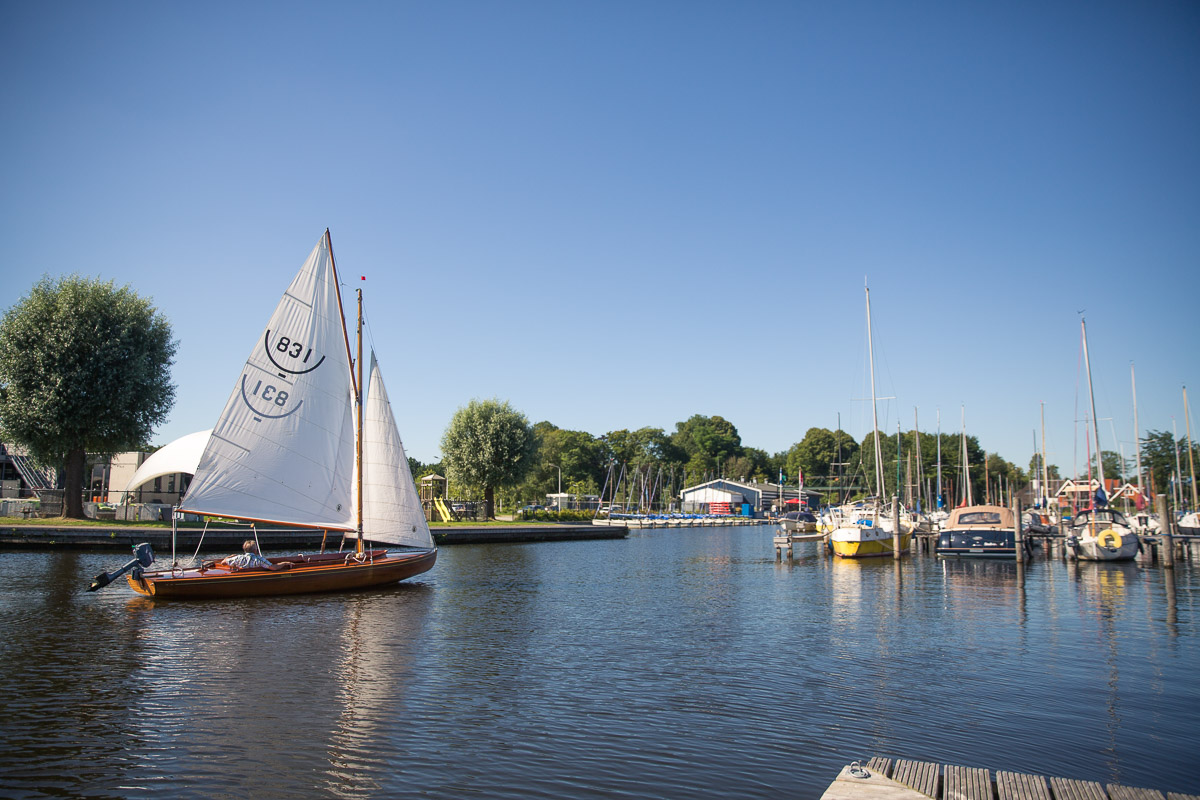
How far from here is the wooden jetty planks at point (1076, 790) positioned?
7109 mm

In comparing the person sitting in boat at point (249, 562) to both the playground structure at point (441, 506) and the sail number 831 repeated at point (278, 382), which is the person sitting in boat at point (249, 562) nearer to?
the sail number 831 repeated at point (278, 382)

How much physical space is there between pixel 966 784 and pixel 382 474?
24985mm

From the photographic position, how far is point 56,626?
19594 millimetres

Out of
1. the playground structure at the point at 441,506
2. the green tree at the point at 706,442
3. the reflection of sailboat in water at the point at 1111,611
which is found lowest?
the reflection of sailboat in water at the point at 1111,611

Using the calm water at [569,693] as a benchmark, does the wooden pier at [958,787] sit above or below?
above

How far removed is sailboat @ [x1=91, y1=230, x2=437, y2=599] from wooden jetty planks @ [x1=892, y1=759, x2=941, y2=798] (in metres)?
22.8

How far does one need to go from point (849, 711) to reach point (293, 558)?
76.8 ft

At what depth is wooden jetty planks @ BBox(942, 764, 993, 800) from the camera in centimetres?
712

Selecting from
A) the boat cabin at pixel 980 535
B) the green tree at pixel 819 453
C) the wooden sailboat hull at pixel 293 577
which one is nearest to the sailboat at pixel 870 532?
the boat cabin at pixel 980 535

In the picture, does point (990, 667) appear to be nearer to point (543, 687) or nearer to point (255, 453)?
point (543, 687)

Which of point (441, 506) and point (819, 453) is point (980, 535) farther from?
point (819, 453)

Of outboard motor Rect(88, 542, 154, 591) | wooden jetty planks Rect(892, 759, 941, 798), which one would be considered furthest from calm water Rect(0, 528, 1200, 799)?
wooden jetty planks Rect(892, 759, 941, 798)

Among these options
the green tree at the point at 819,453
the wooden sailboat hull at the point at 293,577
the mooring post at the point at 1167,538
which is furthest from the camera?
the green tree at the point at 819,453

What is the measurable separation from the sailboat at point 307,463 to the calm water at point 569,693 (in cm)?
128
